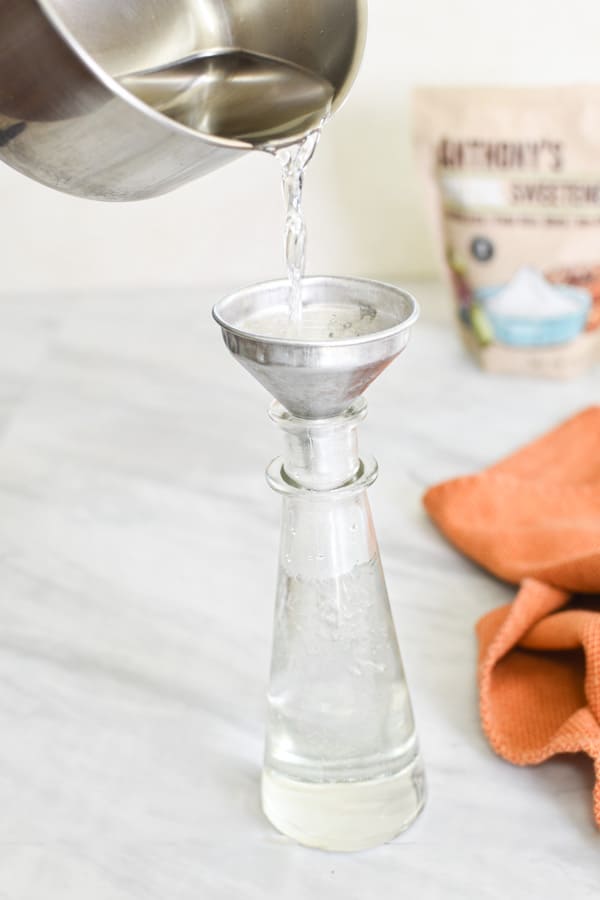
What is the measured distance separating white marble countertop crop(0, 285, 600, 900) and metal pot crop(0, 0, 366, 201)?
11.4 inches

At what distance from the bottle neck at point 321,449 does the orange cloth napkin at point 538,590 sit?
6.6 inches

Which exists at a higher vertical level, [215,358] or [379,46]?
[379,46]

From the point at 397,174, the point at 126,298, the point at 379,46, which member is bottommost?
the point at 126,298

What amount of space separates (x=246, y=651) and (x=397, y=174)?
0.67 m

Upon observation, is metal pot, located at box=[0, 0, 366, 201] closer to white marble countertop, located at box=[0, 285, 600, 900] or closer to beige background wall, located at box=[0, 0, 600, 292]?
white marble countertop, located at box=[0, 285, 600, 900]

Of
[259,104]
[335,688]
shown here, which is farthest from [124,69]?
[335,688]

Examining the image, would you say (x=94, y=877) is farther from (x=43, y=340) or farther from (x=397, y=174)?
(x=397, y=174)

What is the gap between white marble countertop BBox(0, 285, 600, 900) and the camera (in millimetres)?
503

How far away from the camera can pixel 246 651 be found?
25.6 inches

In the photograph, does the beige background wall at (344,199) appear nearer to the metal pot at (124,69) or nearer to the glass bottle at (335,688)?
the metal pot at (124,69)

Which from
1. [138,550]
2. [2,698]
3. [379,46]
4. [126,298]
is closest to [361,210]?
[379,46]

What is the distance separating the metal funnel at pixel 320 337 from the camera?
1.36 ft

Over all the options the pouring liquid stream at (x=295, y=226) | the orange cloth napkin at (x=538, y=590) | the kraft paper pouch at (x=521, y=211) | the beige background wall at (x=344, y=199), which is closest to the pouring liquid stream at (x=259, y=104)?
the pouring liquid stream at (x=295, y=226)

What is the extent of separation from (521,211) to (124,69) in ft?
1.69
